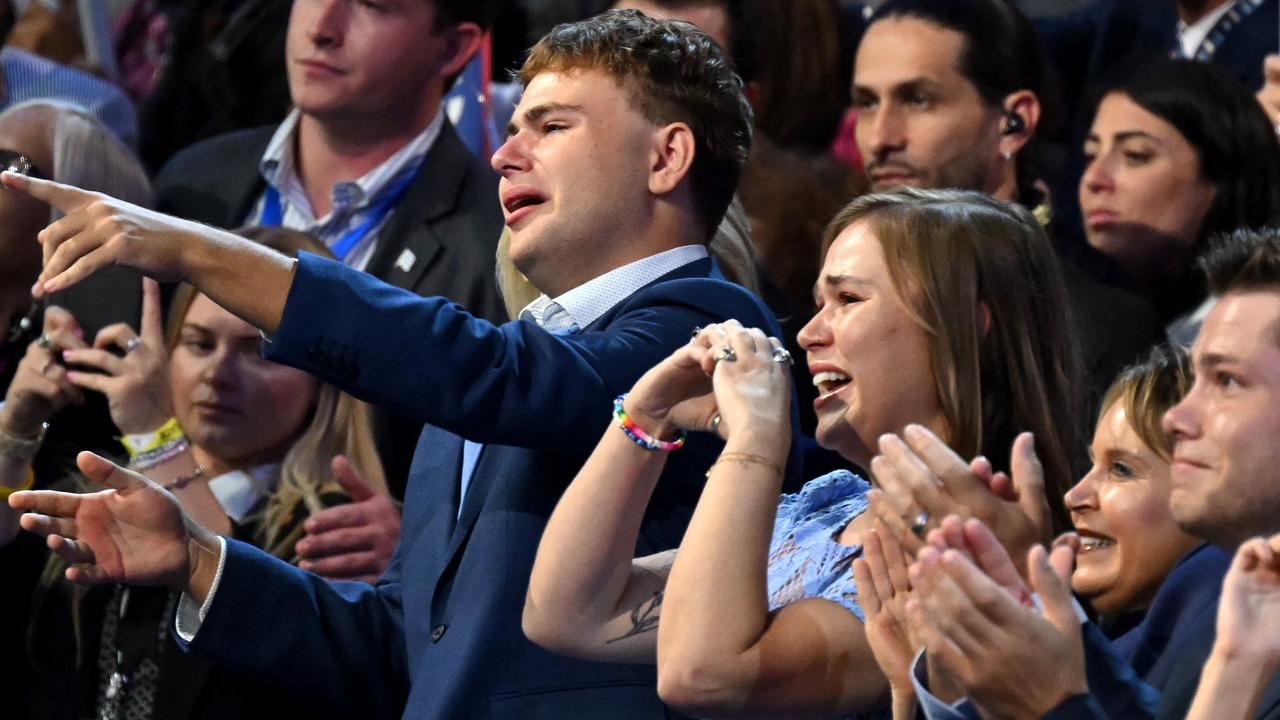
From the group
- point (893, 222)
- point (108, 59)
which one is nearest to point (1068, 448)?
point (893, 222)

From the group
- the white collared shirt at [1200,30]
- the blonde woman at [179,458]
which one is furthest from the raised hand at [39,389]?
the white collared shirt at [1200,30]

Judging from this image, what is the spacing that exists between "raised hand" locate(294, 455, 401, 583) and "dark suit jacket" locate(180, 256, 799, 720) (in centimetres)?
31

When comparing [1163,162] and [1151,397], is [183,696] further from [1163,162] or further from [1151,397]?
[1163,162]

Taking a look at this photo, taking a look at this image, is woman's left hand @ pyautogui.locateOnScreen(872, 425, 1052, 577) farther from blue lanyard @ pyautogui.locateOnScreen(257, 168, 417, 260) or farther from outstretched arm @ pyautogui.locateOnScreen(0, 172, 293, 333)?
blue lanyard @ pyautogui.locateOnScreen(257, 168, 417, 260)

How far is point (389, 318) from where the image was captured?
256 centimetres

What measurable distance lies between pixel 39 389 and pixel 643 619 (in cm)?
155

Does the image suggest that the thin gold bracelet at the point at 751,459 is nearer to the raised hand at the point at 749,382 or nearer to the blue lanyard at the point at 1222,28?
the raised hand at the point at 749,382

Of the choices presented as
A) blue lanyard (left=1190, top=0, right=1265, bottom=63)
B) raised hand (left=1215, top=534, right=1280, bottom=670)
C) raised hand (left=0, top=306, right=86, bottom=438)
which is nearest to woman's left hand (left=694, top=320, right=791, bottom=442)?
raised hand (left=1215, top=534, right=1280, bottom=670)

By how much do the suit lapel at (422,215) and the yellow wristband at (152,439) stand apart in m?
0.75

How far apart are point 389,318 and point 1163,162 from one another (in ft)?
7.83

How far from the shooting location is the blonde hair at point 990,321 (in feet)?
9.15

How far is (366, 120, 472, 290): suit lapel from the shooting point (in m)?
4.45


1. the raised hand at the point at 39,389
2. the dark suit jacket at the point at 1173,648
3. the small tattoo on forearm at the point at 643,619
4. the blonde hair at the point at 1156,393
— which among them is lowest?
the raised hand at the point at 39,389

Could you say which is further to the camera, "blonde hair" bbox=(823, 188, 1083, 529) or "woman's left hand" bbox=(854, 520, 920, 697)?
"blonde hair" bbox=(823, 188, 1083, 529)
